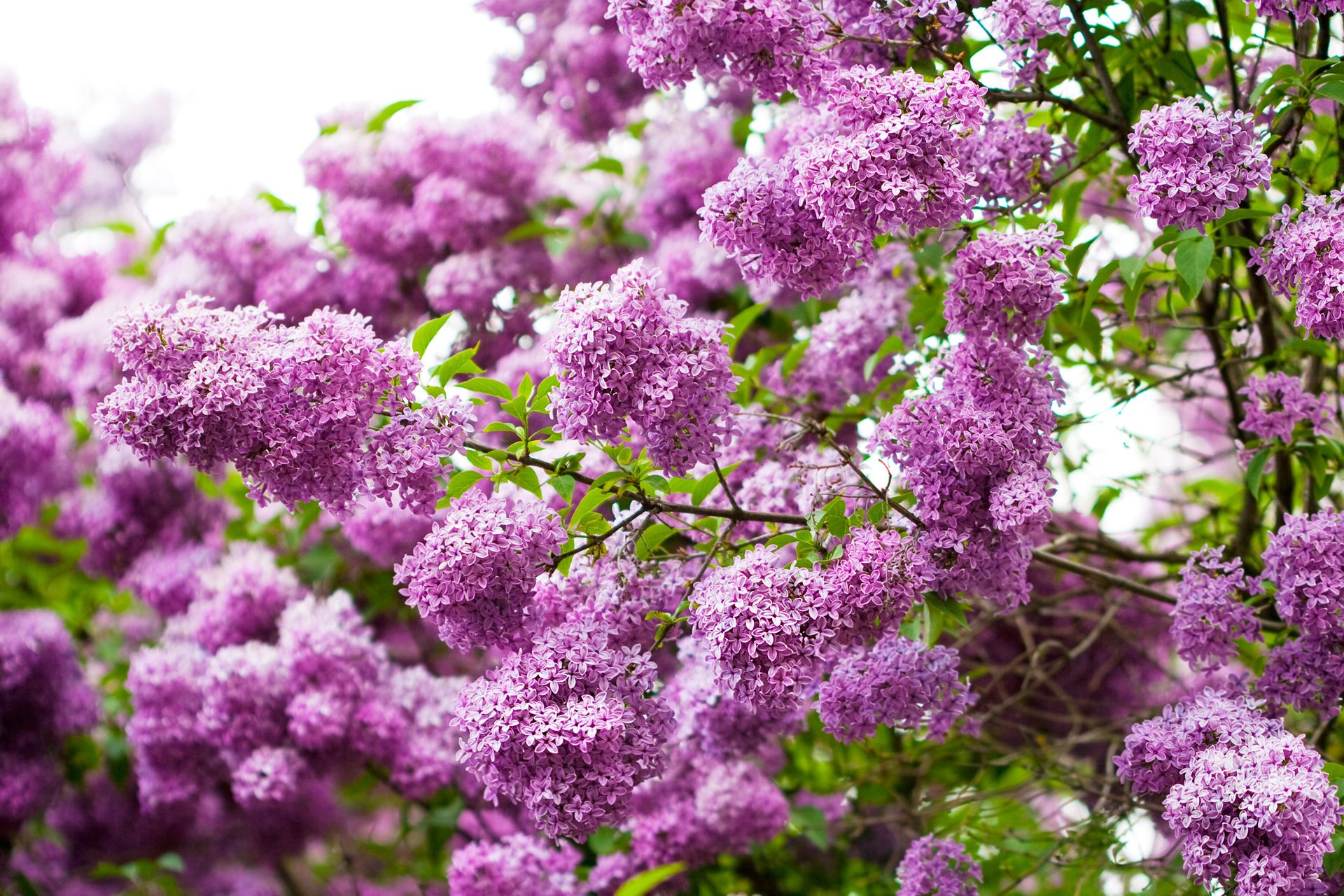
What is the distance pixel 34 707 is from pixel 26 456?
2.50 feet

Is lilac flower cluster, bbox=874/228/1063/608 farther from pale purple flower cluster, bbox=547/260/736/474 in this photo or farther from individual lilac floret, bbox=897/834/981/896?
individual lilac floret, bbox=897/834/981/896

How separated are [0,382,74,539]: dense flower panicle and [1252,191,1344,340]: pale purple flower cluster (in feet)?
10.8

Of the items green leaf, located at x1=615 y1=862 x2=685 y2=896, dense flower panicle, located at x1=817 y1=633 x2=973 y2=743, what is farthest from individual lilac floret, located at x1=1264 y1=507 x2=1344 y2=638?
green leaf, located at x1=615 y1=862 x2=685 y2=896

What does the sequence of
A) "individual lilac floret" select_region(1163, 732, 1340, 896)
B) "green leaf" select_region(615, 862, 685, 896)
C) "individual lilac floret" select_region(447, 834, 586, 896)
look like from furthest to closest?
"individual lilac floret" select_region(447, 834, 586, 896) < "green leaf" select_region(615, 862, 685, 896) < "individual lilac floret" select_region(1163, 732, 1340, 896)

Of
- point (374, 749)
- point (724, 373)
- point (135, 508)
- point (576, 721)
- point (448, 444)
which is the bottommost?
point (374, 749)

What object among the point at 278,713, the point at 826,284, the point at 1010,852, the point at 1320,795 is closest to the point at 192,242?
the point at 278,713

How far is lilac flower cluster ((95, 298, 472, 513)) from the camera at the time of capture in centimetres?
177

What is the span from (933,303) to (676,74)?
2.45 feet

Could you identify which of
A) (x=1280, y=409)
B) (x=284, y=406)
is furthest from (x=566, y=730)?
(x=1280, y=409)

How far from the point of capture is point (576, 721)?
176 cm

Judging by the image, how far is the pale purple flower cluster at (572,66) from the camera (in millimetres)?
3514

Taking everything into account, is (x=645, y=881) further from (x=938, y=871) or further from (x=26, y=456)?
(x=26, y=456)

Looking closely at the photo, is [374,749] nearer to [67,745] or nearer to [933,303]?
[67,745]

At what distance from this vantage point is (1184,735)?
74.0 inches
